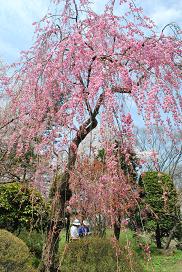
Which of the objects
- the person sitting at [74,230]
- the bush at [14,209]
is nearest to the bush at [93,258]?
the bush at [14,209]

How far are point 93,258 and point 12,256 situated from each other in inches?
37.5

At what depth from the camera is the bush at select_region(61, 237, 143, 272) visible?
396cm

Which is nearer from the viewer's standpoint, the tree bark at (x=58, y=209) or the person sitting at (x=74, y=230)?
the tree bark at (x=58, y=209)

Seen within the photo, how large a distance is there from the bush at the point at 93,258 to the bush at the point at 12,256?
50 cm

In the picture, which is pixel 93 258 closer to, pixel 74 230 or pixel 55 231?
pixel 55 231

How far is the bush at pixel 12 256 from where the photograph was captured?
3.45 metres

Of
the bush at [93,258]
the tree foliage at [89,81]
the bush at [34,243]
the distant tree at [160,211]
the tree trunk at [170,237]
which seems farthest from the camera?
the distant tree at [160,211]

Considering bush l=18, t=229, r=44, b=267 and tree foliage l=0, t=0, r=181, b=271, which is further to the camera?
bush l=18, t=229, r=44, b=267

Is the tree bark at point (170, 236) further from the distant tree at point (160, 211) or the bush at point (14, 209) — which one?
the bush at point (14, 209)

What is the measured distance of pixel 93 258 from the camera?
405 centimetres

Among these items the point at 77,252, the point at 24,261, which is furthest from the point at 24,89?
the point at 77,252

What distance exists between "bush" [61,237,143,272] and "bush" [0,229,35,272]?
0.50 metres

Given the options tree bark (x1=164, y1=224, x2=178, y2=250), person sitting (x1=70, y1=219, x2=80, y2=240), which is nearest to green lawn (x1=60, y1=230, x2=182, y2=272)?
tree bark (x1=164, y1=224, x2=178, y2=250)

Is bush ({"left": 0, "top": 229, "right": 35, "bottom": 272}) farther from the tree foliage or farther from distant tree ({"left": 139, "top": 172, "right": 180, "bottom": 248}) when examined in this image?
distant tree ({"left": 139, "top": 172, "right": 180, "bottom": 248})
